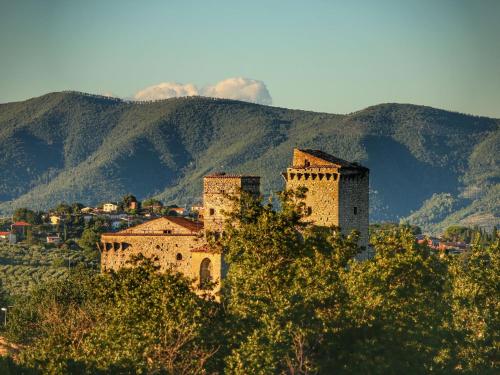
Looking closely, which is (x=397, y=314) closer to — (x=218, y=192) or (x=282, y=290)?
(x=282, y=290)

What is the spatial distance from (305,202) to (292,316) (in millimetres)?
18121

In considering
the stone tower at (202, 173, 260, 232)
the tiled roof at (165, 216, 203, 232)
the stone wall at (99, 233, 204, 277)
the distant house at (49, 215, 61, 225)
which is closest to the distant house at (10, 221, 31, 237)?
the distant house at (49, 215, 61, 225)

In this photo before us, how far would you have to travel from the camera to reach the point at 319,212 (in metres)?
68.8

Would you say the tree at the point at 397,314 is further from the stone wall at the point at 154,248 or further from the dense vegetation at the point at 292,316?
the stone wall at the point at 154,248

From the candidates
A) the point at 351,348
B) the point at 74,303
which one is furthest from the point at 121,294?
the point at 74,303

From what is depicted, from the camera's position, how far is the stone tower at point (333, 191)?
226 ft

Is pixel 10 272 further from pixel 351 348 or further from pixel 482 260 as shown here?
pixel 351 348

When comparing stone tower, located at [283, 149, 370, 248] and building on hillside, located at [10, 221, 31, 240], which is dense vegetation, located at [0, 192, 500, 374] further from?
building on hillside, located at [10, 221, 31, 240]

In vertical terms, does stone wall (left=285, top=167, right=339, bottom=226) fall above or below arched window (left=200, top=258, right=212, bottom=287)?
above

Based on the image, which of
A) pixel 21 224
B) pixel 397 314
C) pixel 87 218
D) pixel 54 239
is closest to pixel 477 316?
pixel 397 314

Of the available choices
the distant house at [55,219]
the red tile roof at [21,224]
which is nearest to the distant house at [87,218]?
the distant house at [55,219]

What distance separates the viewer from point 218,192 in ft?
237

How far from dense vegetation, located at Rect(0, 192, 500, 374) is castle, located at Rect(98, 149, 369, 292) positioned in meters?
7.54

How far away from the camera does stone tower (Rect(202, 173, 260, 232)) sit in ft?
235
